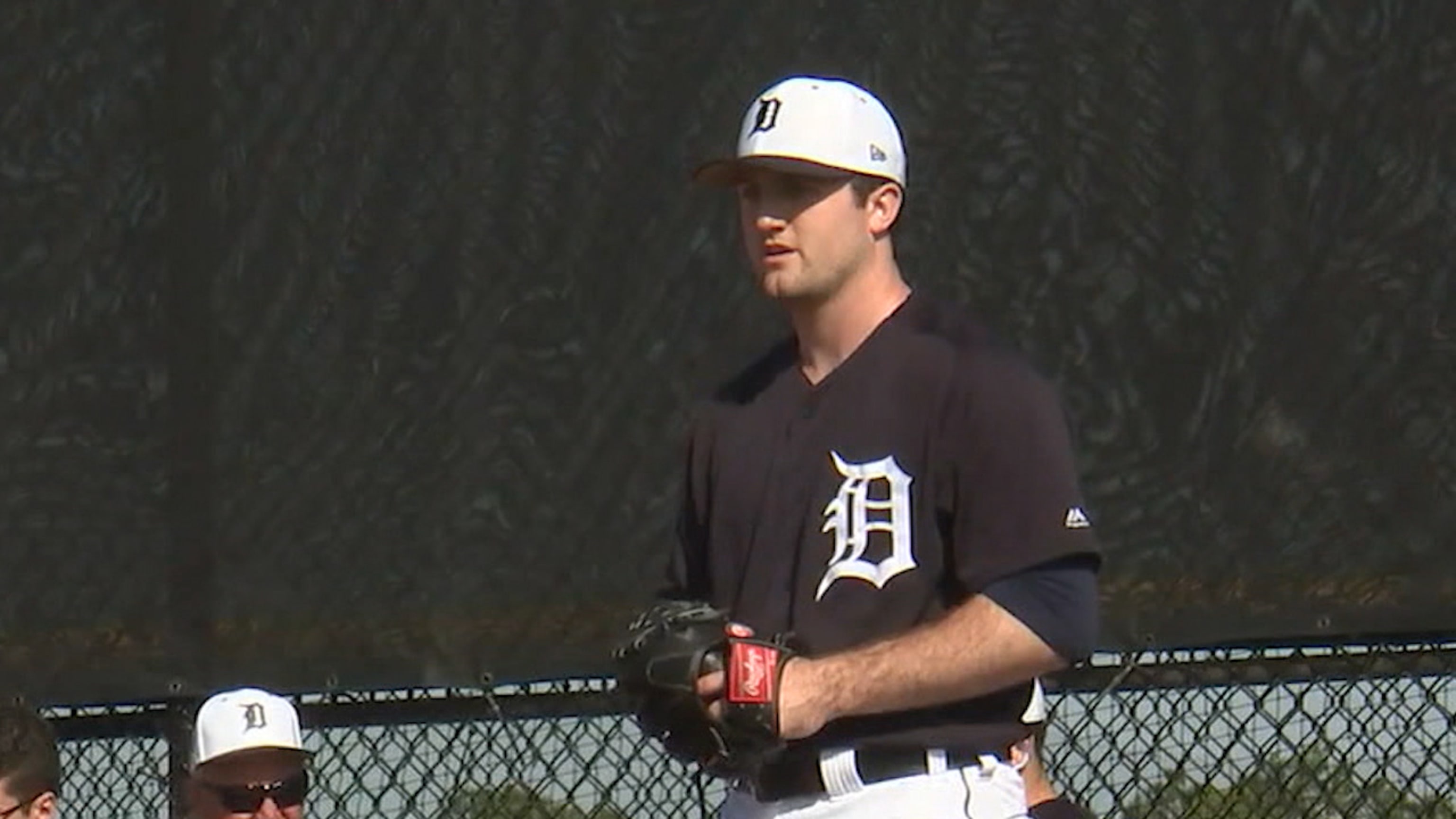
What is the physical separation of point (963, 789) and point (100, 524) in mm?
2160

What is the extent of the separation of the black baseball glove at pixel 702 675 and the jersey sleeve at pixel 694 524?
0.14m

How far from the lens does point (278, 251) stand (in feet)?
16.5

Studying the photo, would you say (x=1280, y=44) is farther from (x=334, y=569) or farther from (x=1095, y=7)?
(x=334, y=569)

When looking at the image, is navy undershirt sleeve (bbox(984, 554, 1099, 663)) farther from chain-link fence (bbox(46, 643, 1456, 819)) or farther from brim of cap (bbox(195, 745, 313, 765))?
brim of cap (bbox(195, 745, 313, 765))

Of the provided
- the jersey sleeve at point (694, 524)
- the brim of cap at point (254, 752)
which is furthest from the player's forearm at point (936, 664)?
the brim of cap at point (254, 752)

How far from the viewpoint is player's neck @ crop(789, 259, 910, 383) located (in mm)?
3416

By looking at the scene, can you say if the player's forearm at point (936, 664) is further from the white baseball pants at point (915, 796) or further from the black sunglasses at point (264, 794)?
the black sunglasses at point (264, 794)

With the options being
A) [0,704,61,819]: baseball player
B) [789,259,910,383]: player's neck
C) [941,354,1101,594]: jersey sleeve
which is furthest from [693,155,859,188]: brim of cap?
[0,704,61,819]: baseball player

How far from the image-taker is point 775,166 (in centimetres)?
339

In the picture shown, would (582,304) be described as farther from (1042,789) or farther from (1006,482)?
(1006,482)

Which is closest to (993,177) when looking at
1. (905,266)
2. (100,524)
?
(905,266)

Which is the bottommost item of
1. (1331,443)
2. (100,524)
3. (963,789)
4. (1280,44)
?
(963,789)

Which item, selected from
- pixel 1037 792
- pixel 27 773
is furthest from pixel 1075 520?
pixel 27 773

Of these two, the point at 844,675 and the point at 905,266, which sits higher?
the point at 905,266
